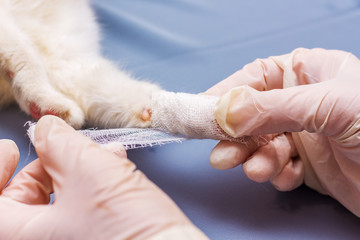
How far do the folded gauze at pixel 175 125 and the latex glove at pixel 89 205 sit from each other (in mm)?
176

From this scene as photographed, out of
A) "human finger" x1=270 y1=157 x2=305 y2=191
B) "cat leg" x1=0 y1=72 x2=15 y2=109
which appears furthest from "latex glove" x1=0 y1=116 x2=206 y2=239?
"cat leg" x1=0 y1=72 x2=15 y2=109

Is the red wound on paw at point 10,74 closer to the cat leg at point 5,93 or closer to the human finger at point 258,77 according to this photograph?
the cat leg at point 5,93

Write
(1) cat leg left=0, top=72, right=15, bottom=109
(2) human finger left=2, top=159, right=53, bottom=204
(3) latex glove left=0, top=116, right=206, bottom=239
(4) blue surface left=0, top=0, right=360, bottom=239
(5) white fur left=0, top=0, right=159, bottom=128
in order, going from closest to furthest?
(3) latex glove left=0, top=116, right=206, bottom=239 < (2) human finger left=2, top=159, right=53, bottom=204 < (4) blue surface left=0, top=0, right=360, bottom=239 < (5) white fur left=0, top=0, right=159, bottom=128 < (1) cat leg left=0, top=72, right=15, bottom=109

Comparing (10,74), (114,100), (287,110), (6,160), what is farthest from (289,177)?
(10,74)

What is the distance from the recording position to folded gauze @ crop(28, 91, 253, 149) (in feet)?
2.51

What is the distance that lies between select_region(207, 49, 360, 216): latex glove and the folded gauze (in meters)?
0.03

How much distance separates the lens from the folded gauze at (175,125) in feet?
2.51

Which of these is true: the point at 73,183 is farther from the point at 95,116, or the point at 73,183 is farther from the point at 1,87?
the point at 1,87

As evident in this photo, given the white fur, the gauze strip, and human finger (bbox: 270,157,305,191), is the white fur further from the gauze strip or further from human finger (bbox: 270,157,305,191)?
human finger (bbox: 270,157,305,191)

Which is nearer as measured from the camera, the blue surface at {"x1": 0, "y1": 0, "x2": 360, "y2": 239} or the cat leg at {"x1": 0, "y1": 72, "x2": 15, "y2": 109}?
the blue surface at {"x1": 0, "y1": 0, "x2": 360, "y2": 239}

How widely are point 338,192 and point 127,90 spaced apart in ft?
1.76

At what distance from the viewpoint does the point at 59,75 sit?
0.99 m

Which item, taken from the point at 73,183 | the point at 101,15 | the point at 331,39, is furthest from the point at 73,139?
the point at 331,39

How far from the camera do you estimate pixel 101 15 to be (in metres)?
1.34
